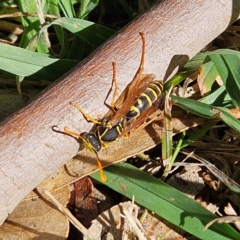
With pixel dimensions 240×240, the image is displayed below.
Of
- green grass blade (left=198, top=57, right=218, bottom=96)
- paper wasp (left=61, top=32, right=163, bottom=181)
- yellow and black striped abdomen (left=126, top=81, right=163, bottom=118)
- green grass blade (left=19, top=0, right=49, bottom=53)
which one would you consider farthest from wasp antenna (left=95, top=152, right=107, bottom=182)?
green grass blade (left=19, top=0, right=49, bottom=53)

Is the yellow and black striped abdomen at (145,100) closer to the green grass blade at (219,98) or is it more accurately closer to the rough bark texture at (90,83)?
the rough bark texture at (90,83)

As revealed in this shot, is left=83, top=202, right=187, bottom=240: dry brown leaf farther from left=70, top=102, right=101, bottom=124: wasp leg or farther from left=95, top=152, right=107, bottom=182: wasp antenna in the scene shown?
left=70, top=102, right=101, bottom=124: wasp leg

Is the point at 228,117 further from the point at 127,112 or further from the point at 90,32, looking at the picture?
the point at 90,32

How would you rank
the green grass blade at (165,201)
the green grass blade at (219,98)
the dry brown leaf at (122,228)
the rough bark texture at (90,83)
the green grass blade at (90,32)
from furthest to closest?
the green grass blade at (90,32)
the green grass blade at (219,98)
the dry brown leaf at (122,228)
the green grass blade at (165,201)
the rough bark texture at (90,83)

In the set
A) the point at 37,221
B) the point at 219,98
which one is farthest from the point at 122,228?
the point at 219,98

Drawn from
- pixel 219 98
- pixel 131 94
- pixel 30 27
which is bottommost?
pixel 219 98

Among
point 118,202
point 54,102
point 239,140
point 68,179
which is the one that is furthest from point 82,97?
point 239,140

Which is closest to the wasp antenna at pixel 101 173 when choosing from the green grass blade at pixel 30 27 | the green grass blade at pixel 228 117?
the green grass blade at pixel 228 117

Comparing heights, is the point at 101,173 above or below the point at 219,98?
above
